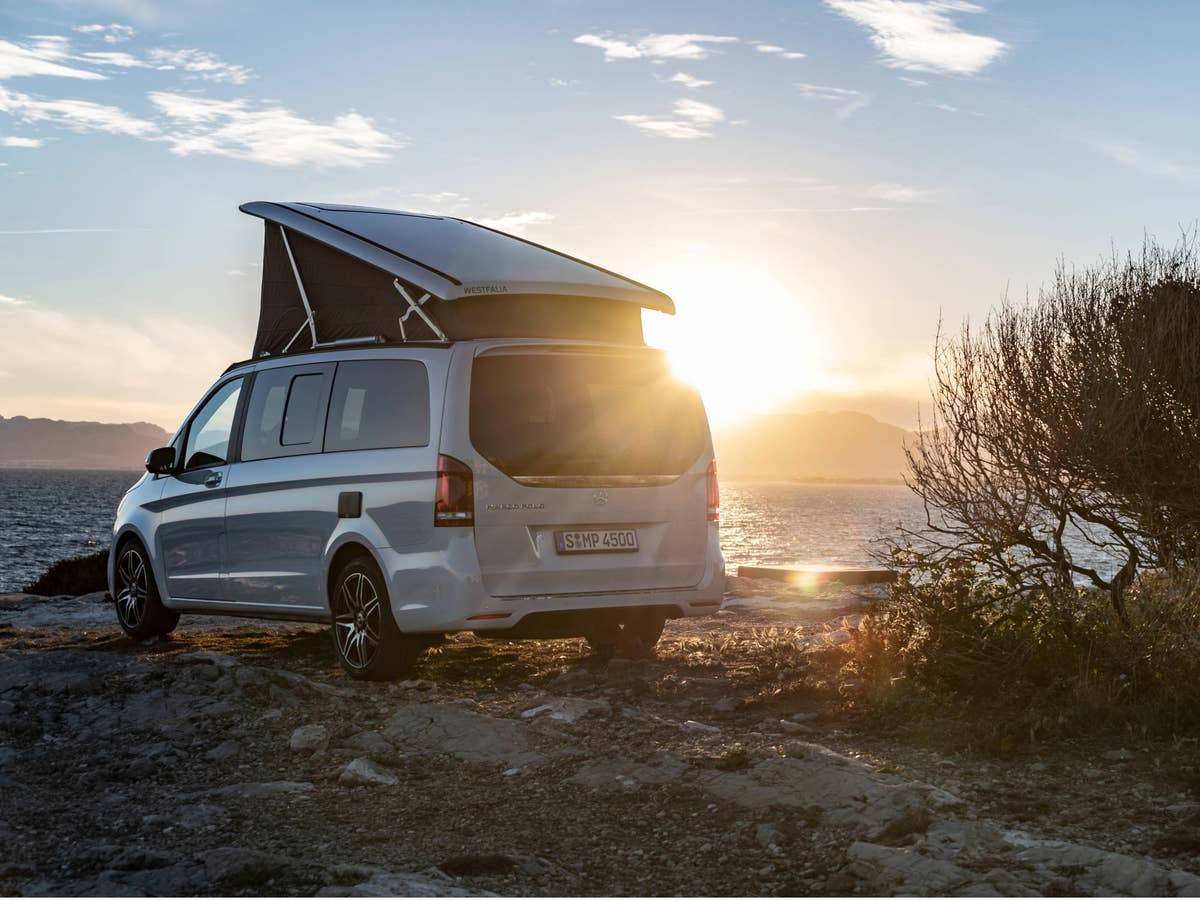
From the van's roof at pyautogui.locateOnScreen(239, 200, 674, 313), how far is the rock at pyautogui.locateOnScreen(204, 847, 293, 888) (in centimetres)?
420

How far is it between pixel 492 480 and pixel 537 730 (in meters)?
1.59

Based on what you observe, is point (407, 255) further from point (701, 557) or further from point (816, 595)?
point (816, 595)

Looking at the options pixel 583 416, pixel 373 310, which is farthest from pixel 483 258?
pixel 583 416

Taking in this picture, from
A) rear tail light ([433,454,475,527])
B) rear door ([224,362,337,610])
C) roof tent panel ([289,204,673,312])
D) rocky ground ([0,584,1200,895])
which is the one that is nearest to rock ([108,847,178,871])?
rocky ground ([0,584,1200,895])

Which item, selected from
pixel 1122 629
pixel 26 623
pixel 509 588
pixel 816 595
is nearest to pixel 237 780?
pixel 509 588

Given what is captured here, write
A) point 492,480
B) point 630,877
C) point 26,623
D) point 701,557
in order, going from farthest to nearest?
1. point 26,623
2. point 701,557
3. point 492,480
4. point 630,877

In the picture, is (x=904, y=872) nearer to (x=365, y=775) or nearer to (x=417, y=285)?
(x=365, y=775)

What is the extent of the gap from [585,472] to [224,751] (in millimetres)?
2724

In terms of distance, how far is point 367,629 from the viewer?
8.30 metres

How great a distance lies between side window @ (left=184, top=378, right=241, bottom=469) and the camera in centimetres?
→ 975

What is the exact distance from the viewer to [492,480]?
7.72m

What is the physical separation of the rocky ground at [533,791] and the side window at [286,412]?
1.55m

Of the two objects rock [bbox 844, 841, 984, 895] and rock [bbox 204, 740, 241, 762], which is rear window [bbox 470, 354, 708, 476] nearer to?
rock [bbox 204, 740, 241, 762]

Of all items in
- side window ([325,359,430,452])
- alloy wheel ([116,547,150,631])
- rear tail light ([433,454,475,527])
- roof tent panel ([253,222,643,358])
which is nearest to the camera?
rear tail light ([433,454,475,527])
